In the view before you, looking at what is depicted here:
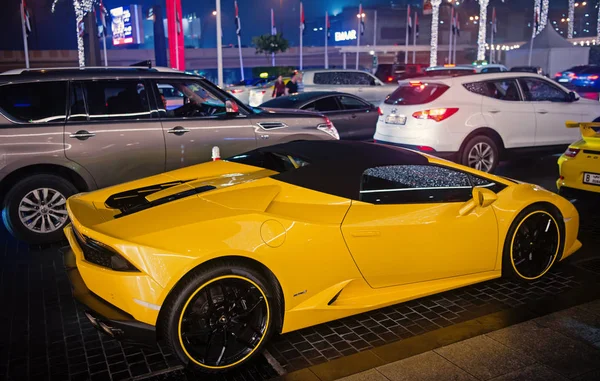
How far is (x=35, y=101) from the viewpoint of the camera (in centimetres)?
649

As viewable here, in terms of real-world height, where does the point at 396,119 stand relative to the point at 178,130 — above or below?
below

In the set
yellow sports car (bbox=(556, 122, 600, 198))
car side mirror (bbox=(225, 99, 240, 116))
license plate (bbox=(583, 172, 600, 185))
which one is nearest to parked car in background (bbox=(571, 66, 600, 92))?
yellow sports car (bbox=(556, 122, 600, 198))

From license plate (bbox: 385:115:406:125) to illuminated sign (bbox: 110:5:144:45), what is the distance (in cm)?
5732

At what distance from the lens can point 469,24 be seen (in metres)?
103

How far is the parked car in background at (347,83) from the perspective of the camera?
18.0m

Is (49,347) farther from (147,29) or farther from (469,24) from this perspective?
(147,29)

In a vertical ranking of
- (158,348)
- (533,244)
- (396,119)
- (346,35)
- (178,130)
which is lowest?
(158,348)

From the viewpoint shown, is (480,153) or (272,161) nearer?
(272,161)

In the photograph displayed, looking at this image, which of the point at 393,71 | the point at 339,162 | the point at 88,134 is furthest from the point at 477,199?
the point at 393,71

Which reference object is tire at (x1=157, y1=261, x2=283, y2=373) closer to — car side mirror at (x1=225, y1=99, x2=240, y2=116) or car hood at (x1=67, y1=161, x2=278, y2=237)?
car hood at (x1=67, y1=161, x2=278, y2=237)

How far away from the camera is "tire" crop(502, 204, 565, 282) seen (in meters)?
4.98

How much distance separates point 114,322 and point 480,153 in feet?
25.5

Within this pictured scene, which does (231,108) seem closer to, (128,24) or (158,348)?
(158,348)

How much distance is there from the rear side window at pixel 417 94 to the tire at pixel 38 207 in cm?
587
